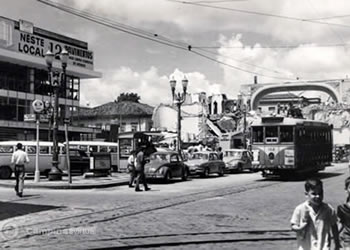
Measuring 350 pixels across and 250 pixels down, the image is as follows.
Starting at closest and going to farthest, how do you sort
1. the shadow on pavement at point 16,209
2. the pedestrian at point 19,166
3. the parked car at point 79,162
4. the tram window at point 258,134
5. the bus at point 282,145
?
the shadow on pavement at point 16,209, the pedestrian at point 19,166, the bus at point 282,145, the tram window at point 258,134, the parked car at point 79,162

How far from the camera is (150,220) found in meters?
12.2

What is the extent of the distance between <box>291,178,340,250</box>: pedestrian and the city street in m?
3.94

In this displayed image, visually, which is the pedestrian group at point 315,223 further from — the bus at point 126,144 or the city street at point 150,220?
the bus at point 126,144

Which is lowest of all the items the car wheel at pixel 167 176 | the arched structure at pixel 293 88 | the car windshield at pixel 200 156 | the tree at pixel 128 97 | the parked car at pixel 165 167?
the car wheel at pixel 167 176

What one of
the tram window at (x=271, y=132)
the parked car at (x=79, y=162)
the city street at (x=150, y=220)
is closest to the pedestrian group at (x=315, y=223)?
Answer: the city street at (x=150, y=220)

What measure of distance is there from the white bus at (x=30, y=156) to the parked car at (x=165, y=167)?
23.7ft

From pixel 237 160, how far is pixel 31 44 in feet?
102

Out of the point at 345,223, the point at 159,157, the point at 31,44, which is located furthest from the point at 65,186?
the point at 31,44

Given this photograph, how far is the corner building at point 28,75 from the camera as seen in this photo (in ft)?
176

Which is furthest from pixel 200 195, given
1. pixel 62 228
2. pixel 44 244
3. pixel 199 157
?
pixel 199 157

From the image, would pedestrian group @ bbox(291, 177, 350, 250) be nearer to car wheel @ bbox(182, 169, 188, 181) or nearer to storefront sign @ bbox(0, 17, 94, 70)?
car wheel @ bbox(182, 169, 188, 181)

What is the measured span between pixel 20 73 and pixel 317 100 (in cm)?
4504

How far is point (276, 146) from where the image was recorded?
25.9 m

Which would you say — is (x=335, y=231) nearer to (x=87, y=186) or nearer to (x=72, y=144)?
(x=87, y=186)
